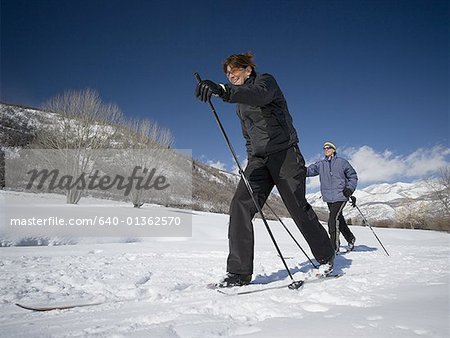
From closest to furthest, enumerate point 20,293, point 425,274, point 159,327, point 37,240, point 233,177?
point 159,327 → point 20,293 → point 425,274 → point 37,240 → point 233,177

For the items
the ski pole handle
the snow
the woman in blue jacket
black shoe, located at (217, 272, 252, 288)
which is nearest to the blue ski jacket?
the woman in blue jacket

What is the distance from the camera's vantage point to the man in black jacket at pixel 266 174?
246cm

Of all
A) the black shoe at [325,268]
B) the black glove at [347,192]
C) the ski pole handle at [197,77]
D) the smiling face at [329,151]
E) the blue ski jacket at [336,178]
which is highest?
the smiling face at [329,151]

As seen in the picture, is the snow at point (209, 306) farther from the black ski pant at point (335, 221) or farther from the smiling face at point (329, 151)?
the smiling face at point (329, 151)

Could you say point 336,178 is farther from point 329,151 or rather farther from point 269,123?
point 269,123

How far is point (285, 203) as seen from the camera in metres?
2.60

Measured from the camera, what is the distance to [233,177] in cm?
7019

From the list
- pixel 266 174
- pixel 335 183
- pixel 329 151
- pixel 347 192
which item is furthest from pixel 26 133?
pixel 266 174

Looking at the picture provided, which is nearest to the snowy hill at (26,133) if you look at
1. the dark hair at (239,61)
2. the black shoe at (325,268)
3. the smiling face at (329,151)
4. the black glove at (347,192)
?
the smiling face at (329,151)

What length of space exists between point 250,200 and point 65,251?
339cm

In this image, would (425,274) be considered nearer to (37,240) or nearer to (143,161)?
(37,240)

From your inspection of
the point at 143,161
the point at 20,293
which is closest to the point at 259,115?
the point at 20,293

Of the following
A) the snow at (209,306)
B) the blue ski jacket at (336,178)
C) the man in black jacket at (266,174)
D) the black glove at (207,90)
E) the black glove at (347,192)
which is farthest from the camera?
the blue ski jacket at (336,178)

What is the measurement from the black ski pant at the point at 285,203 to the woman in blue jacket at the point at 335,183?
276 centimetres
